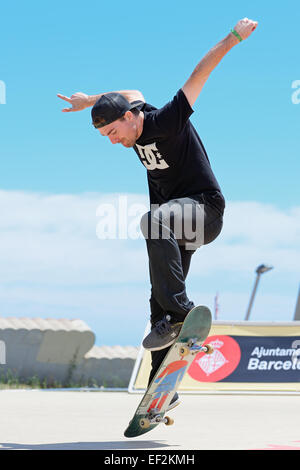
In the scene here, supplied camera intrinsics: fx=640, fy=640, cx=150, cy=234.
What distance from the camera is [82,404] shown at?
7801 mm

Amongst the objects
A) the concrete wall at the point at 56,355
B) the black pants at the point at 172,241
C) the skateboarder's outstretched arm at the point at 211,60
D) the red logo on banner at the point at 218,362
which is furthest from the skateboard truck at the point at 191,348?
the concrete wall at the point at 56,355

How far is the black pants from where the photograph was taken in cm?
422

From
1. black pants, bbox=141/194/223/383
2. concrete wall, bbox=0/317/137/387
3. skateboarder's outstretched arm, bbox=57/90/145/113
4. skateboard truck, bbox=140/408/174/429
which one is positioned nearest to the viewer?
black pants, bbox=141/194/223/383

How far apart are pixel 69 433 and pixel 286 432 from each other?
1.62m

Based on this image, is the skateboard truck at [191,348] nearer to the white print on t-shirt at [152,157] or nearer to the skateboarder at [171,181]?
the skateboarder at [171,181]

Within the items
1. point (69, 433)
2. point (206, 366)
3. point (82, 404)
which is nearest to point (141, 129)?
point (69, 433)

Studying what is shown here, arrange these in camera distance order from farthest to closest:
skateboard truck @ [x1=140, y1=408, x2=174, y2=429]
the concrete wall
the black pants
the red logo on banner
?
the concrete wall → the red logo on banner → skateboard truck @ [x1=140, y1=408, x2=174, y2=429] → the black pants

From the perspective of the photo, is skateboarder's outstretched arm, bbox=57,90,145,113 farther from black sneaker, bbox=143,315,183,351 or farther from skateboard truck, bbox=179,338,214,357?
skateboard truck, bbox=179,338,214,357

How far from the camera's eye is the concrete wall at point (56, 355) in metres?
13.8

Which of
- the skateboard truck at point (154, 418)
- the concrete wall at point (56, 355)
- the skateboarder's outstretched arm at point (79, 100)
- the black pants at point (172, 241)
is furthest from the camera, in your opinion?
the concrete wall at point (56, 355)

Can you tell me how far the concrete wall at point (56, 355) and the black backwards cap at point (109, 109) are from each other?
394 inches

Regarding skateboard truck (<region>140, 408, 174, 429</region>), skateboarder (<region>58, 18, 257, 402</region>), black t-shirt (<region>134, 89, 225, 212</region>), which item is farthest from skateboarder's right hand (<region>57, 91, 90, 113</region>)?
skateboard truck (<region>140, 408, 174, 429</region>)
